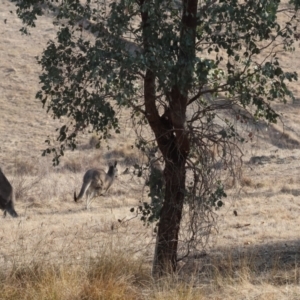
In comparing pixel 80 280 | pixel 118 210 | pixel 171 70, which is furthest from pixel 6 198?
pixel 171 70

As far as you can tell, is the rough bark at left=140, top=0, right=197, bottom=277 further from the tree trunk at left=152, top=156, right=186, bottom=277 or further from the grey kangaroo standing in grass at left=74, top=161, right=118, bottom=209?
the grey kangaroo standing in grass at left=74, top=161, right=118, bottom=209

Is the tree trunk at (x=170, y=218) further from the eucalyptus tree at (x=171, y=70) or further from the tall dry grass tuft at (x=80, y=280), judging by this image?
the tall dry grass tuft at (x=80, y=280)

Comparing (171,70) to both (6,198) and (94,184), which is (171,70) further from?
(94,184)

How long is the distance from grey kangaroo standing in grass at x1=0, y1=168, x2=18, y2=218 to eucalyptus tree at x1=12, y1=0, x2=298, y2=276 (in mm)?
8458

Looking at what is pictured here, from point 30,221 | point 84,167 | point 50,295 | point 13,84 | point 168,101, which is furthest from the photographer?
point 13,84

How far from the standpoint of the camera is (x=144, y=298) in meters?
7.82

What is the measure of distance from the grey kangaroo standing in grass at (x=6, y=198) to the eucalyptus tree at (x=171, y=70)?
333 inches

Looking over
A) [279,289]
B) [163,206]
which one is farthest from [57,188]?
[279,289]

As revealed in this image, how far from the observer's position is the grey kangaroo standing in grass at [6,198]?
17.7m

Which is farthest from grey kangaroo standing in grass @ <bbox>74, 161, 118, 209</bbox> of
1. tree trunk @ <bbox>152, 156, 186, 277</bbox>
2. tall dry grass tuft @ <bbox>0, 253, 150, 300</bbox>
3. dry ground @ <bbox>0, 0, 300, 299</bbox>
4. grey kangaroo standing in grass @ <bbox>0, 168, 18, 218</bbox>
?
tall dry grass tuft @ <bbox>0, 253, 150, 300</bbox>

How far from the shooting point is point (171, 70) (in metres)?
7.91

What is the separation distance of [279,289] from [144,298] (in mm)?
1648

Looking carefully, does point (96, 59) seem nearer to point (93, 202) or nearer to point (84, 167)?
point (93, 202)

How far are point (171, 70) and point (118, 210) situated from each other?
985 centimetres
